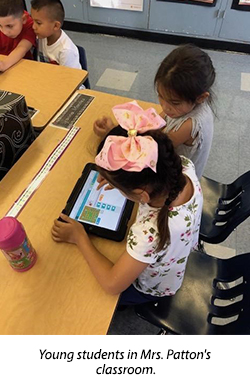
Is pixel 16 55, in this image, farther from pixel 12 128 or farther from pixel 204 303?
pixel 204 303

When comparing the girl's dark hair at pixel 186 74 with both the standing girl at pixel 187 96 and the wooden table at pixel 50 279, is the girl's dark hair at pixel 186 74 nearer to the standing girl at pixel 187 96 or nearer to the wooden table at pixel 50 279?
the standing girl at pixel 187 96

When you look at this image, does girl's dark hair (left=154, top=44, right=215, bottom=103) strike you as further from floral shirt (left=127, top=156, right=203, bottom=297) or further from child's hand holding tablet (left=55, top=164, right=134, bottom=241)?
child's hand holding tablet (left=55, top=164, right=134, bottom=241)

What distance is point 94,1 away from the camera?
2.90 metres

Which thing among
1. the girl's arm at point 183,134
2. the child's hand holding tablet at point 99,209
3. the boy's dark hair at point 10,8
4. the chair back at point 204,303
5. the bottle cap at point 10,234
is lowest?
the chair back at point 204,303

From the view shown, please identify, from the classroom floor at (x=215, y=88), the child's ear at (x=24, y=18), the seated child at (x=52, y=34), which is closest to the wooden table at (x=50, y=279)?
the classroom floor at (x=215, y=88)

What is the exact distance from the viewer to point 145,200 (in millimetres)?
692

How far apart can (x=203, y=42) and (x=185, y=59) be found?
7.38 feet

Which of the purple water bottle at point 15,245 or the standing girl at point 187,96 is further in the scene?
the standing girl at point 187,96

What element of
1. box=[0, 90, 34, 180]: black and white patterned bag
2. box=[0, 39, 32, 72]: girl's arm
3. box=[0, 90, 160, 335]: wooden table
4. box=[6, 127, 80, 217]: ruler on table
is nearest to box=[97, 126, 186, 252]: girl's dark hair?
box=[0, 90, 160, 335]: wooden table

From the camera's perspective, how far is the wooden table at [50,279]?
0.71 meters

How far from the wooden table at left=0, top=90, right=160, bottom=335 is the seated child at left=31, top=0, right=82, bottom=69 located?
2.82ft

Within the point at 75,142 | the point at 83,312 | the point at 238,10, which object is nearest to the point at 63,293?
the point at 83,312

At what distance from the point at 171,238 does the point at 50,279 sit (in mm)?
328

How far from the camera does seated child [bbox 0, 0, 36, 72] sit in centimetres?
146
